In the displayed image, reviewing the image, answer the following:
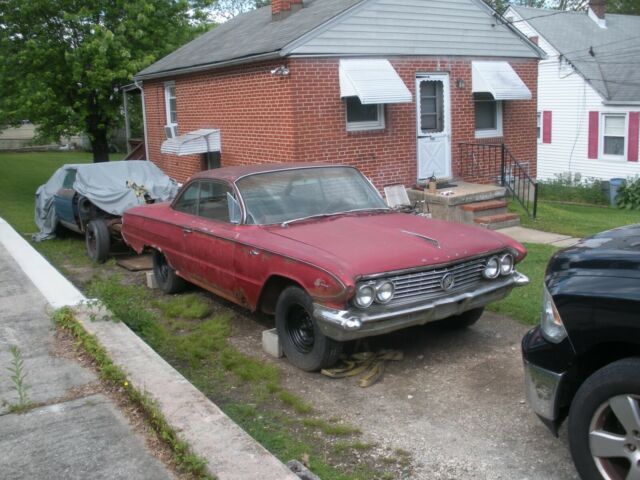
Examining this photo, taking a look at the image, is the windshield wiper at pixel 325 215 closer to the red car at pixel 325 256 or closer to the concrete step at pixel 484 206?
the red car at pixel 325 256

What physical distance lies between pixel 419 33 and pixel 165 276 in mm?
7421

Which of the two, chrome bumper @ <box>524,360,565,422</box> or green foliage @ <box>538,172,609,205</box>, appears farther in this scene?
green foliage @ <box>538,172,609,205</box>

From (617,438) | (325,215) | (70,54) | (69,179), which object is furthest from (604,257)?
(70,54)

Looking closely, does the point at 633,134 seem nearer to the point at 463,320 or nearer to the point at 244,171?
the point at 463,320

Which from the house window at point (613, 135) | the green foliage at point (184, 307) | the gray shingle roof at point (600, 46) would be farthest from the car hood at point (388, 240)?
the house window at point (613, 135)

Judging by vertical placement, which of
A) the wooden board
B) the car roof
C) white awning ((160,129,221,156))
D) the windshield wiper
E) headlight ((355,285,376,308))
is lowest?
the wooden board

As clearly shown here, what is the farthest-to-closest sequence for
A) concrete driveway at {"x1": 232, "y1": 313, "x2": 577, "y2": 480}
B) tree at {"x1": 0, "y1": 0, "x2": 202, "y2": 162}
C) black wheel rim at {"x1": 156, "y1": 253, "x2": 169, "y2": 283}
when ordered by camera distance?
tree at {"x1": 0, "y1": 0, "x2": 202, "y2": 162} < black wheel rim at {"x1": 156, "y1": 253, "x2": 169, "y2": 283} < concrete driveway at {"x1": 232, "y1": 313, "x2": 577, "y2": 480}

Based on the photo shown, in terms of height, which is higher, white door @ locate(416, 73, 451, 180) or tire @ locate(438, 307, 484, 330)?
white door @ locate(416, 73, 451, 180)

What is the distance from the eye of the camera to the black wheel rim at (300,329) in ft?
17.9

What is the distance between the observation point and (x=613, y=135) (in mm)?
21594

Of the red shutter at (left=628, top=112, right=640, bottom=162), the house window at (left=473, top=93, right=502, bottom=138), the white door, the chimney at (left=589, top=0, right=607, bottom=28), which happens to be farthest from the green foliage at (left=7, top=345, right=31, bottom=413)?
the chimney at (left=589, top=0, right=607, bottom=28)

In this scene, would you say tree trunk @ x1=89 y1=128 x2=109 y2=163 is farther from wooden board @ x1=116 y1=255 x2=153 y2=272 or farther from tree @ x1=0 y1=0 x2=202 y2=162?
wooden board @ x1=116 y1=255 x2=153 y2=272

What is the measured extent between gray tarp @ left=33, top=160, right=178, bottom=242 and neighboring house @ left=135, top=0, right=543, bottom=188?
6.77 ft

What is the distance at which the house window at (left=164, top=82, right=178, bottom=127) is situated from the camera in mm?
16141
